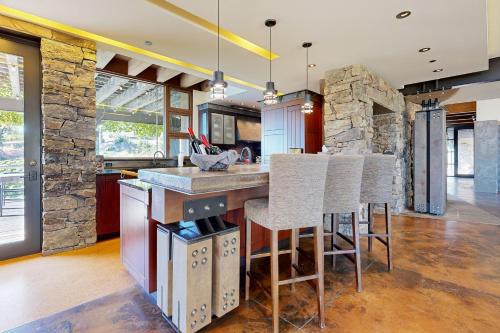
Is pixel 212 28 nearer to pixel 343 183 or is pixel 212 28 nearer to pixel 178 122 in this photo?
pixel 343 183

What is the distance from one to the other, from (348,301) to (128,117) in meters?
5.04

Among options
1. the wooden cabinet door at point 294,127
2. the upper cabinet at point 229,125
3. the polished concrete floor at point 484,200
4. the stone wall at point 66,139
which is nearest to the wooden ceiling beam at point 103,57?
the stone wall at point 66,139

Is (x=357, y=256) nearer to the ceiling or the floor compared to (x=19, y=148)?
nearer to the floor

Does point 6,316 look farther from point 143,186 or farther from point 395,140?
point 395,140

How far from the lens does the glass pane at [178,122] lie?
5.72 meters

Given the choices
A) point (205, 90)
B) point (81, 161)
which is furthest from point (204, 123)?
point (81, 161)

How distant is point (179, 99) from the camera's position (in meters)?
5.92

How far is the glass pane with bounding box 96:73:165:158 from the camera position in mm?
4721

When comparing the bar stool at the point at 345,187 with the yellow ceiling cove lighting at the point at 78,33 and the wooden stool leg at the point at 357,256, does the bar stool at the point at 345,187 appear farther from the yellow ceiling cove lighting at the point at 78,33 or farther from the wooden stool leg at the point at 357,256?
the yellow ceiling cove lighting at the point at 78,33

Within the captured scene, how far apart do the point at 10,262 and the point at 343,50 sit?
183 inches

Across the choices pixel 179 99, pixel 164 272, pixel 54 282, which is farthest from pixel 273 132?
pixel 54 282

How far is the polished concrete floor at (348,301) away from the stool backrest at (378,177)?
0.76 metres

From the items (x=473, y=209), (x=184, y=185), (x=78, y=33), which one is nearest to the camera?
(x=184, y=185)

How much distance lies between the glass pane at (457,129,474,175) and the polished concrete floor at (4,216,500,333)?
12186mm
